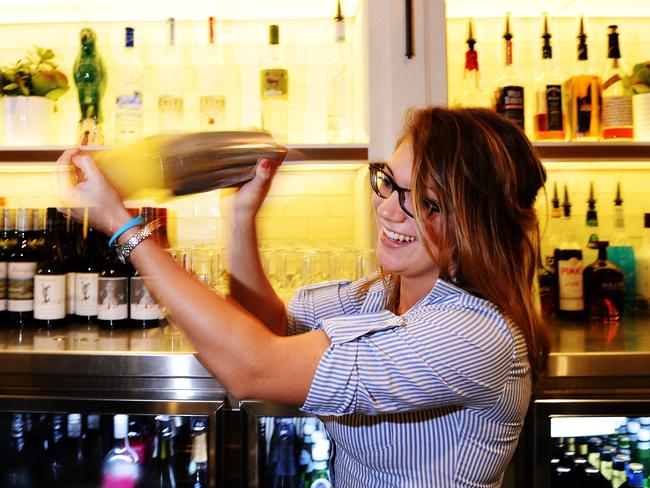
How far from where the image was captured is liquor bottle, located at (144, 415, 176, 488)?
4.86ft

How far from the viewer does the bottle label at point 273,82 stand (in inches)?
69.1

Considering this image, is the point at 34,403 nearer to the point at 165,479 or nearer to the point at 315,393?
the point at 165,479

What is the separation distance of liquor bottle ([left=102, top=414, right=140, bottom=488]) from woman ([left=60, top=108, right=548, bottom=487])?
652 mm

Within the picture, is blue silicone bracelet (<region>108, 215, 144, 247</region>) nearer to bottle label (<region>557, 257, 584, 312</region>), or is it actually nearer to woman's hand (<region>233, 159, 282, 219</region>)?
woman's hand (<region>233, 159, 282, 219</region>)

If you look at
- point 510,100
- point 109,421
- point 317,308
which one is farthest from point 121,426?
point 510,100

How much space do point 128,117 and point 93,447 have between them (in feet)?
2.66

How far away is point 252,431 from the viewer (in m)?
1.32

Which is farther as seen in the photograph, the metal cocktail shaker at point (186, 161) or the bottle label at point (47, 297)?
the bottle label at point (47, 297)

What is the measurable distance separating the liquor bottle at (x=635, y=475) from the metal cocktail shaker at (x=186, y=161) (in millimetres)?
1052

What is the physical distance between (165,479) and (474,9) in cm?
145

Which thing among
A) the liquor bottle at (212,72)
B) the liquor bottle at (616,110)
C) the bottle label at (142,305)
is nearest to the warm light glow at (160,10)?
the liquor bottle at (212,72)

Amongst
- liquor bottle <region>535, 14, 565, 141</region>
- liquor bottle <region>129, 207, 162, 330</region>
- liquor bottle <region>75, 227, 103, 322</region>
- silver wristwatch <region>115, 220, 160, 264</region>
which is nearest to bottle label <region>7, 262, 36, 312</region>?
liquor bottle <region>75, 227, 103, 322</region>

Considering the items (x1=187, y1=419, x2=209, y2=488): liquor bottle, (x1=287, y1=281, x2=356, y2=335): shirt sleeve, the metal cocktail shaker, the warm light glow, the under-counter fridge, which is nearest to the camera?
the metal cocktail shaker

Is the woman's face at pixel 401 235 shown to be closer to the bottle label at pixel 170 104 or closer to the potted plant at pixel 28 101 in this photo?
the bottle label at pixel 170 104
